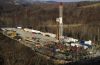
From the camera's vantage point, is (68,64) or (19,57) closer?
(19,57)

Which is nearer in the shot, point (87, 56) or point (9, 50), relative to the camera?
point (9, 50)

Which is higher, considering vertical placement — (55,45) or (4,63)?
(4,63)

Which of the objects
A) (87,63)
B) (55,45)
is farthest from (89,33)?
(87,63)

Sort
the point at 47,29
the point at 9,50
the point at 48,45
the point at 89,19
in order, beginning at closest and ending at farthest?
the point at 9,50 < the point at 48,45 < the point at 47,29 < the point at 89,19

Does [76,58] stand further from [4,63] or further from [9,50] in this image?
[4,63]

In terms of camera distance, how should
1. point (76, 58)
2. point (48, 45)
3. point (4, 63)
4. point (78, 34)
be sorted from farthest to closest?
point (78, 34) < point (48, 45) < point (76, 58) < point (4, 63)

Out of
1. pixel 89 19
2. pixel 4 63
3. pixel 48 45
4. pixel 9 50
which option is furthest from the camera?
pixel 89 19

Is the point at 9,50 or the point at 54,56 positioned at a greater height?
the point at 9,50

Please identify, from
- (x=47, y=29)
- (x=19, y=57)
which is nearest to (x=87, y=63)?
(x=19, y=57)

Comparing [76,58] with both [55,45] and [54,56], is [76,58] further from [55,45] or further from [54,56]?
[55,45]
